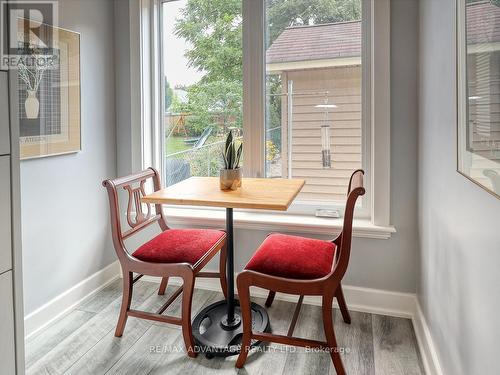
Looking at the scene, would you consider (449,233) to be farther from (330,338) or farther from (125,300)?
(125,300)

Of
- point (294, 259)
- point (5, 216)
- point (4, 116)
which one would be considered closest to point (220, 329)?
point (294, 259)

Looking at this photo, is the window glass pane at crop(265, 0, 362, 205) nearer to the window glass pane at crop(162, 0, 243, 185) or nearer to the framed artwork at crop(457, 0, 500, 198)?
the window glass pane at crop(162, 0, 243, 185)

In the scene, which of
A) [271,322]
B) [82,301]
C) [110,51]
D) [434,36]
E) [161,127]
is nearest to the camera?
[434,36]

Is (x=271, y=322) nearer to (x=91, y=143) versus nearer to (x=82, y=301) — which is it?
(x=82, y=301)

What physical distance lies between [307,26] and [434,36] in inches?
37.5

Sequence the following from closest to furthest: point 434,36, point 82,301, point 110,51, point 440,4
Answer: point 440,4 < point 434,36 < point 82,301 < point 110,51

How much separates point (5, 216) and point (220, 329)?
1.22m

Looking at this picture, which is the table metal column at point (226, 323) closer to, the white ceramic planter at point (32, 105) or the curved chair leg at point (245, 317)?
the curved chair leg at point (245, 317)

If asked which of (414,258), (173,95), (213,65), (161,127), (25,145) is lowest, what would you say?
(414,258)

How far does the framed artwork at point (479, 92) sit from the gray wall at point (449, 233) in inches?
2.9

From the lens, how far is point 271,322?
7.03 feet

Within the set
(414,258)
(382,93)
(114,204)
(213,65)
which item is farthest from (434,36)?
(114,204)

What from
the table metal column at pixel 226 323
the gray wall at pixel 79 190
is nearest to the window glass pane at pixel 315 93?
the table metal column at pixel 226 323

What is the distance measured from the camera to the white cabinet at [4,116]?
118 centimetres
